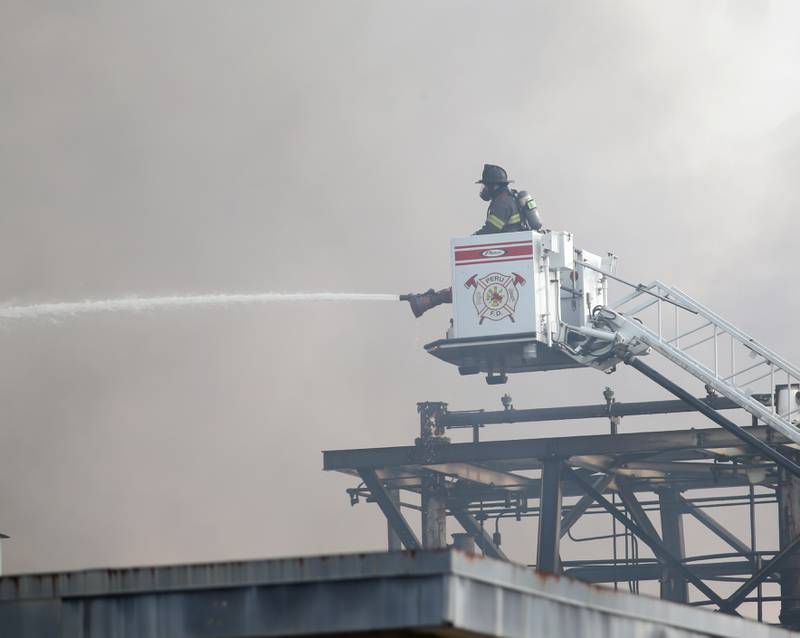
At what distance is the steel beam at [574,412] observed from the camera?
4212cm

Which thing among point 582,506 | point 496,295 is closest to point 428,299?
point 496,295

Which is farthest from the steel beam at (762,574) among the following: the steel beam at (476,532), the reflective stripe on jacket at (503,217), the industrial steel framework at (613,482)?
the reflective stripe on jacket at (503,217)

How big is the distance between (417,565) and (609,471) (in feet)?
86.3

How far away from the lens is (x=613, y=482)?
44344mm

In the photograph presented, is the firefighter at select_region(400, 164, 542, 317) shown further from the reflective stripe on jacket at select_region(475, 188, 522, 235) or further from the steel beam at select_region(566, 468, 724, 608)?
the steel beam at select_region(566, 468, 724, 608)

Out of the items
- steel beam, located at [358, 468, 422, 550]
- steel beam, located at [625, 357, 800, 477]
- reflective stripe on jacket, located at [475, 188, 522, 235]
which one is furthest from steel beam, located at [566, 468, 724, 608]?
reflective stripe on jacket, located at [475, 188, 522, 235]

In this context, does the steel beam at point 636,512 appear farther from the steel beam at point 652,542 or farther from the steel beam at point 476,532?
the steel beam at point 476,532

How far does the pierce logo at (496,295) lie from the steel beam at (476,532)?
917 cm

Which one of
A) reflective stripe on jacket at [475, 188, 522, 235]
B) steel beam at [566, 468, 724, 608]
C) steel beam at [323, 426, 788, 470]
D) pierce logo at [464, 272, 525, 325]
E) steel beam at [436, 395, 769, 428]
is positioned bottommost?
steel beam at [566, 468, 724, 608]

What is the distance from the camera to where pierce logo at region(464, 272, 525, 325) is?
3828 centimetres

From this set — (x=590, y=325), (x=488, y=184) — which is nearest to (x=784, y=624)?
(x=590, y=325)

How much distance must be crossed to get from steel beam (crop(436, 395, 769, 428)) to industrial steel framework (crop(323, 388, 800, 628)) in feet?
0.12

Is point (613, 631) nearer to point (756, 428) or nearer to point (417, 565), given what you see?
point (417, 565)

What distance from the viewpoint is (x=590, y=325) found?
131 feet
